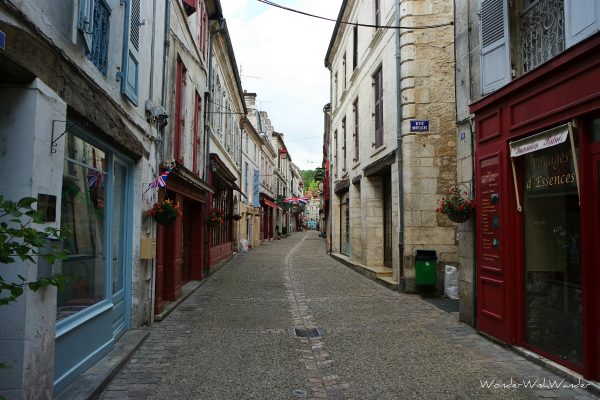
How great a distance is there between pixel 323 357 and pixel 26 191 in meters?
3.56

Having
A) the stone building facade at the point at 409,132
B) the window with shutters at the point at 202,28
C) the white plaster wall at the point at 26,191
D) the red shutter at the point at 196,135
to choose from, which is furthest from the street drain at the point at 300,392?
the window with shutters at the point at 202,28

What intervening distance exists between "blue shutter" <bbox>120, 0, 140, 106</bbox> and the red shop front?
180 inches

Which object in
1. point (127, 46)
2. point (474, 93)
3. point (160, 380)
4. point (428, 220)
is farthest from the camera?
point (428, 220)

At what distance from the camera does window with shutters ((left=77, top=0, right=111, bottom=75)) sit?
13.3 feet

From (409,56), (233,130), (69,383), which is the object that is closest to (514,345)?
(69,383)

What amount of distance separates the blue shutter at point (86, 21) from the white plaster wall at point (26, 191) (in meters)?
0.96

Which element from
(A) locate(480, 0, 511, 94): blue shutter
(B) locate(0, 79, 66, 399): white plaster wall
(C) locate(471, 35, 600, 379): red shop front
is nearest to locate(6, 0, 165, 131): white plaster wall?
(B) locate(0, 79, 66, 399): white plaster wall

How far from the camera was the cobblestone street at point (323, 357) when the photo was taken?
4.23 metres

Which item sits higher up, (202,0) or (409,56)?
(202,0)

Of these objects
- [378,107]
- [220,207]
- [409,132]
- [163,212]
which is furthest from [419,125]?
[220,207]

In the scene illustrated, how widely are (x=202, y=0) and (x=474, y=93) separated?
26.2 feet

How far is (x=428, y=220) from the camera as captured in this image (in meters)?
10.2

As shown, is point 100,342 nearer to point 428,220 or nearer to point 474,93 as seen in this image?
point 474,93

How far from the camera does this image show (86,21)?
411cm
